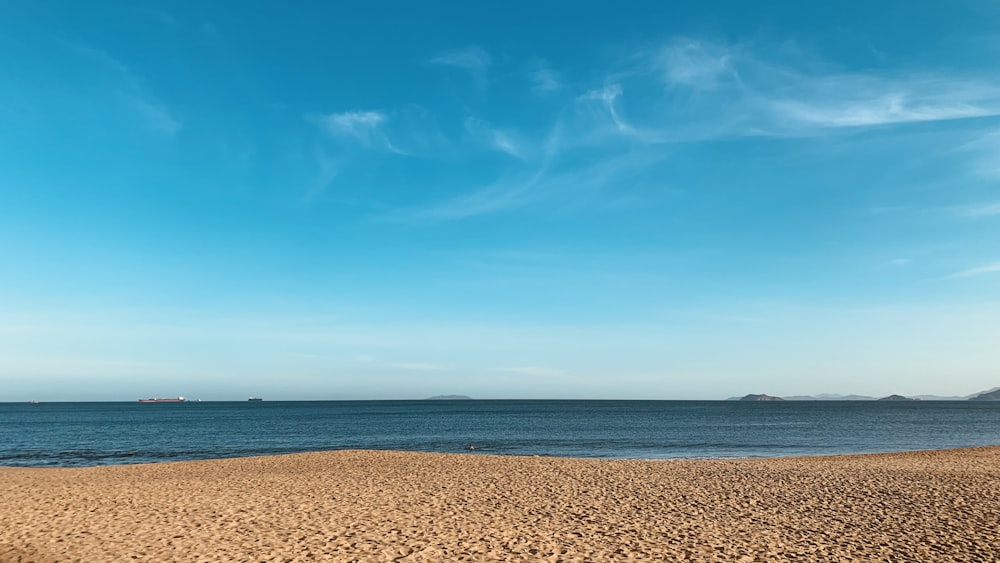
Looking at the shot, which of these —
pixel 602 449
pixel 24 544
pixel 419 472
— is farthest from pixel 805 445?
pixel 24 544

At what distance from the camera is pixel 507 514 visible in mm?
14883

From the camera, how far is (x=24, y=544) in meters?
11.9

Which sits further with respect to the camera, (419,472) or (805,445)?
(805,445)

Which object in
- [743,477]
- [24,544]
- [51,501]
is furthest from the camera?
[743,477]

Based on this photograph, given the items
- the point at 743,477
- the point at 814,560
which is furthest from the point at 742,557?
the point at 743,477

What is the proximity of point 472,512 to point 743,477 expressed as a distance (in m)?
11.5

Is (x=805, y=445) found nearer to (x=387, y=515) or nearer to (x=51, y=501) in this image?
(x=387, y=515)

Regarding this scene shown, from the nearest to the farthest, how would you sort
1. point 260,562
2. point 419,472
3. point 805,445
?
1. point 260,562
2. point 419,472
3. point 805,445

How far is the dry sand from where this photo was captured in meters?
11.4

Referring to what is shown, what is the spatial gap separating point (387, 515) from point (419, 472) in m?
8.71

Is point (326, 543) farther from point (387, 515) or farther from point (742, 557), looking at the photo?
point (742, 557)

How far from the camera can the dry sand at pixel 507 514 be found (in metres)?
11.4

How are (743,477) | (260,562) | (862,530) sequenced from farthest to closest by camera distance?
1. (743,477)
2. (862,530)
3. (260,562)

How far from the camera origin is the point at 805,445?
161 ft
